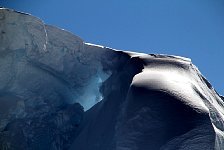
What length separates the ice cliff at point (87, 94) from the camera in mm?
11180

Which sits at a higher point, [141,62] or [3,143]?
[141,62]

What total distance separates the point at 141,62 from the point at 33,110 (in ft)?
16.0

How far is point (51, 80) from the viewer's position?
17406 mm

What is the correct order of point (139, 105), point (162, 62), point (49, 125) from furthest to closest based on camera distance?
point (49, 125), point (162, 62), point (139, 105)

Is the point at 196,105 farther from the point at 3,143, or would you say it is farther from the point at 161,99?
the point at 3,143

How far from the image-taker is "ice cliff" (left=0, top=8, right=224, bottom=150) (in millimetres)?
11180

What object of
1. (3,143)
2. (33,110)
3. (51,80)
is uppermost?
(51,80)

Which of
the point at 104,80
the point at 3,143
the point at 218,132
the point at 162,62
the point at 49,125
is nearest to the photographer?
the point at 218,132

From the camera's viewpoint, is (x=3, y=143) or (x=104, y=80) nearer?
(x=3, y=143)

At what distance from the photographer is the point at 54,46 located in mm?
17234

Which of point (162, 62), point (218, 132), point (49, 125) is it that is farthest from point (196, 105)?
point (49, 125)

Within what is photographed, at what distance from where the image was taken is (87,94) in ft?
60.6

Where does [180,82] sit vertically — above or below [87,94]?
above

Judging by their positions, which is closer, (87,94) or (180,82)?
(180,82)
